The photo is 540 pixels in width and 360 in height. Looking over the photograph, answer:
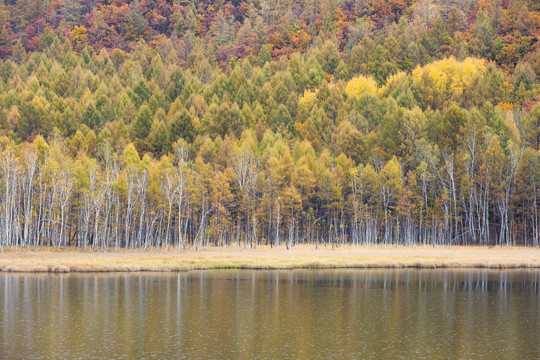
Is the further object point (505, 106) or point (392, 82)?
point (392, 82)

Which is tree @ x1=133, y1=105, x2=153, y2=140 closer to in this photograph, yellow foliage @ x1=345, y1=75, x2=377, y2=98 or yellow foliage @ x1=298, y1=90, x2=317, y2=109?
yellow foliage @ x1=298, y1=90, x2=317, y2=109

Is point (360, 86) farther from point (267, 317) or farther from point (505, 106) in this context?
point (267, 317)

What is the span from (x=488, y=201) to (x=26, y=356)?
248 ft

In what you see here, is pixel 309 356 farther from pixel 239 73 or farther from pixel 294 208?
pixel 239 73

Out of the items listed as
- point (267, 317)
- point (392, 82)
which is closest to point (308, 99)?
point (392, 82)

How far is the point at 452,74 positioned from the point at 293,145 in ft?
141

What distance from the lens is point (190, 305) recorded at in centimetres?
4638

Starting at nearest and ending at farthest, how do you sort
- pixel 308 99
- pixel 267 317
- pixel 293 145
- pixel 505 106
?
pixel 267 317 → pixel 293 145 → pixel 505 106 → pixel 308 99

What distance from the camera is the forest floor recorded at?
67438 mm

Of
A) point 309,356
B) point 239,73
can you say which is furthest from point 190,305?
point 239,73

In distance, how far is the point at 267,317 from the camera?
42562mm

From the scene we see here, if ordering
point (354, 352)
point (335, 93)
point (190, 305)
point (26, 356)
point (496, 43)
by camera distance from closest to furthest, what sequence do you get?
point (26, 356) < point (354, 352) < point (190, 305) < point (335, 93) < point (496, 43)

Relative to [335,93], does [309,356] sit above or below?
below

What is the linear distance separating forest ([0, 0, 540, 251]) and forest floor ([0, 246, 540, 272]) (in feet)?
18.3
